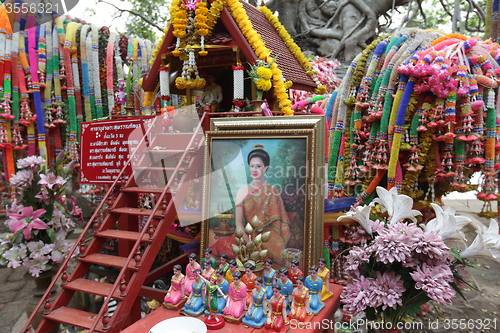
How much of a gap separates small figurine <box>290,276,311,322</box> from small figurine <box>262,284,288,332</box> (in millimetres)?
113

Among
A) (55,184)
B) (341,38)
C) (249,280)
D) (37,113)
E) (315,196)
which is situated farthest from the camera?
(341,38)

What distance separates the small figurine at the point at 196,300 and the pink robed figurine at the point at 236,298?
272mm

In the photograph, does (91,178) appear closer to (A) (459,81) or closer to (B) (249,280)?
(B) (249,280)

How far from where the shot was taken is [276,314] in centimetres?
279

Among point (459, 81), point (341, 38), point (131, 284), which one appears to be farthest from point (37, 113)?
point (341, 38)

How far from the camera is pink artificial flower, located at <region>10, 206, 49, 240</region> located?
3.86 m

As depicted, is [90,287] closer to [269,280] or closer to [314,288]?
[269,280]

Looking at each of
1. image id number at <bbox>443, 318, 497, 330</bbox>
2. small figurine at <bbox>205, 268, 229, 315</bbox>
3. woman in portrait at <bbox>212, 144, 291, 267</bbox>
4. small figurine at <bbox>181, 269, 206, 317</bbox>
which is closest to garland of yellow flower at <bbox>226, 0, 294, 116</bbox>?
woman in portrait at <bbox>212, 144, 291, 267</bbox>

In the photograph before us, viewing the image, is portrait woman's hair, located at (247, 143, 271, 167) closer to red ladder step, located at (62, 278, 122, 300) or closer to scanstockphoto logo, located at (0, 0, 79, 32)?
red ladder step, located at (62, 278, 122, 300)

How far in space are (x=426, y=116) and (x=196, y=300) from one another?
2.86 metres

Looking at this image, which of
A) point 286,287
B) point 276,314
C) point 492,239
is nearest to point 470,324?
point 492,239

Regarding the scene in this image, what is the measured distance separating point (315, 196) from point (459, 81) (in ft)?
5.86

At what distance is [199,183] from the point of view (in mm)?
4266

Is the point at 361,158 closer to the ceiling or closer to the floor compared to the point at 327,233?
closer to the ceiling
